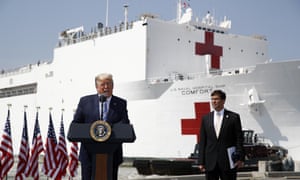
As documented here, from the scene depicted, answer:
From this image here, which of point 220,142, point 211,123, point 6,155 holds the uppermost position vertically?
point 211,123

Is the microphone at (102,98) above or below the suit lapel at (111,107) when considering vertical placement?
above

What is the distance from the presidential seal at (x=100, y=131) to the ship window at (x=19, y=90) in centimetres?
1652

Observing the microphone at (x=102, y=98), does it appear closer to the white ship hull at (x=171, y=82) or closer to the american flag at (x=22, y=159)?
the american flag at (x=22, y=159)

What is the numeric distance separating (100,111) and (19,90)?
18.2 m

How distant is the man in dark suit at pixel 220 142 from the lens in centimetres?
282

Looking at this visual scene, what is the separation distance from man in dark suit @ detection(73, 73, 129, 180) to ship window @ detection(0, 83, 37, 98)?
16263mm

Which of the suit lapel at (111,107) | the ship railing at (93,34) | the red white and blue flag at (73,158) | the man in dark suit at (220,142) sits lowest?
the red white and blue flag at (73,158)

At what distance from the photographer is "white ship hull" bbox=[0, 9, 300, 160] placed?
9945 mm

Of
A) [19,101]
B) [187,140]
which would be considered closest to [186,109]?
[187,140]

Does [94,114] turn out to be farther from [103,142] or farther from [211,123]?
[211,123]

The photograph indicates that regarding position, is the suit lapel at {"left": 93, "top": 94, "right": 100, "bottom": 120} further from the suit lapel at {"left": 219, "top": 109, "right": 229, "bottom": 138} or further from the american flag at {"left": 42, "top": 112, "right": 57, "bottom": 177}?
the american flag at {"left": 42, "top": 112, "right": 57, "bottom": 177}

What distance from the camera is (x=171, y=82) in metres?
11.6

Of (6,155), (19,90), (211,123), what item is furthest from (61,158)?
(19,90)

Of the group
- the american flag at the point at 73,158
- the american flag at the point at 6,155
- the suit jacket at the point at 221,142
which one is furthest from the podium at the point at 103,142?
the american flag at the point at 73,158
